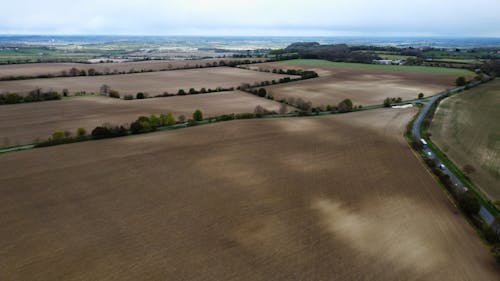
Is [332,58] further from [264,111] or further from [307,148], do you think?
[307,148]

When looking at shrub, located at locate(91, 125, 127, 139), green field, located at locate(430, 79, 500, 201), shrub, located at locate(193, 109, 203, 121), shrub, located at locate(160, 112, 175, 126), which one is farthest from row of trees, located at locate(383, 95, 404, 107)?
shrub, located at locate(91, 125, 127, 139)

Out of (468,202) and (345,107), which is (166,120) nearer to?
(345,107)

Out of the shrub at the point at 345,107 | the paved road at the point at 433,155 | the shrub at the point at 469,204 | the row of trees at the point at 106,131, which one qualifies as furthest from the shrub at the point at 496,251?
the shrub at the point at 345,107

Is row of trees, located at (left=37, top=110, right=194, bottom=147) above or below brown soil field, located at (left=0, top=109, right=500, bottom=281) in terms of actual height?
above

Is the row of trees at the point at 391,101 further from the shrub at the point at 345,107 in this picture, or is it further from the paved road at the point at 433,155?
the shrub at the point at 345,107

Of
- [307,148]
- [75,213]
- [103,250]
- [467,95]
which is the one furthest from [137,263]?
[467,95]

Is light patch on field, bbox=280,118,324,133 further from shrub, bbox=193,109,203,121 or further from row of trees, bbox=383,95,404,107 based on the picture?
row of trees, bbox=383,95,404,107
